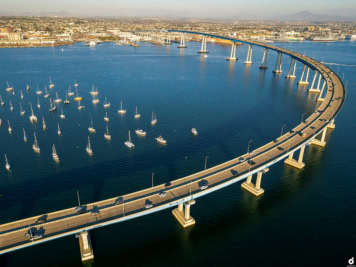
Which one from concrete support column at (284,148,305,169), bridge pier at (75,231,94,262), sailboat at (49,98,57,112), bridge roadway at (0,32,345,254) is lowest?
bridge pier at (75,231,94,262)

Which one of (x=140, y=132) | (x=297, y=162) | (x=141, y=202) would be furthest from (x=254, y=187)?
(x=140, y=132)

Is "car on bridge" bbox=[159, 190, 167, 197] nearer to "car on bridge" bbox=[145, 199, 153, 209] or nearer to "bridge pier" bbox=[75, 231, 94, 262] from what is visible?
"car on bridge" bbox=[145, 199, 153, 209]

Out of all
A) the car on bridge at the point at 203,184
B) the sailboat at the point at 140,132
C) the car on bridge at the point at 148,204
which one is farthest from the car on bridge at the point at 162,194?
the sailboat at the point at 140,132

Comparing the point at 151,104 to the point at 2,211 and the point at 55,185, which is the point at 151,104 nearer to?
the point at 55,185

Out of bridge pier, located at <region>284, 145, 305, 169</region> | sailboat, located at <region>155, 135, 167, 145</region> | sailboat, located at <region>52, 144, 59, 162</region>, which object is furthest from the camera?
sailboat, located at <region>155, 135, 167, 145</region>

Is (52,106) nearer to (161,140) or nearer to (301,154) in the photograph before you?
(161,140)

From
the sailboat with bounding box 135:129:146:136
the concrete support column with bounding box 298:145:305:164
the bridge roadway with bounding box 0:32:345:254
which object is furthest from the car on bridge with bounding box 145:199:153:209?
the concrete support column with bounding box 298:145:305:164

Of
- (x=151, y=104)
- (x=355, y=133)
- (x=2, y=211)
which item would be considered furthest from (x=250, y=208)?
(x=151, y=104)

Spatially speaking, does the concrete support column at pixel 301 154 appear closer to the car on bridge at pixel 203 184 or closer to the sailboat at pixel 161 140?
the car on bridge at pixel 203 184
